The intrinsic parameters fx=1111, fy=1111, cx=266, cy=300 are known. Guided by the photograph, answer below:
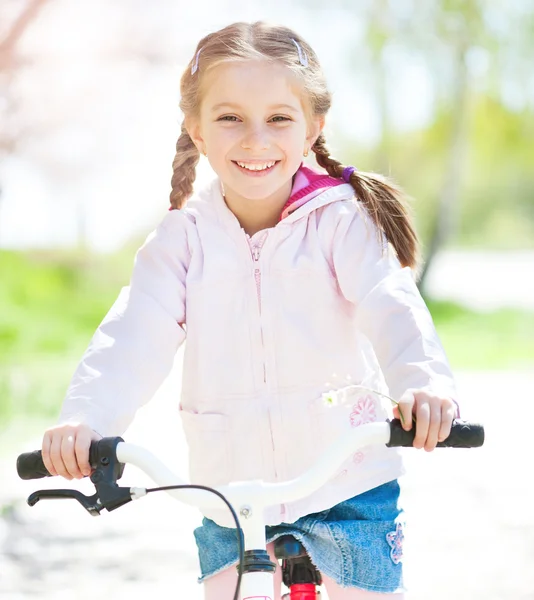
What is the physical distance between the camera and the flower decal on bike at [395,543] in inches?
84.2

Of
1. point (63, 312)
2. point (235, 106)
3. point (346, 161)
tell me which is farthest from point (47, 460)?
point (63, 312)

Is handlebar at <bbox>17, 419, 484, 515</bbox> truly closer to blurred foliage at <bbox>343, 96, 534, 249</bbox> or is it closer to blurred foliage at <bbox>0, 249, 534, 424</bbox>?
blurred foliage at <bbox>0, 249, 534, 424</bbox>

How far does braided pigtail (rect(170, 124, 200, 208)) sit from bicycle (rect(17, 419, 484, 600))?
2.84ft

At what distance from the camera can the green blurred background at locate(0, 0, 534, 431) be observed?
399 inches

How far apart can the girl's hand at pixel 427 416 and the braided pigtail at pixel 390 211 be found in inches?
21.4

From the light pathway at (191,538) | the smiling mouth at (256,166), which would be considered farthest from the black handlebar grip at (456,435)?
the light pathway at (191,538)

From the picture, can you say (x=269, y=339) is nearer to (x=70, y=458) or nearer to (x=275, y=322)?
(x=275, y=322)

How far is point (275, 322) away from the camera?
7.10 ft

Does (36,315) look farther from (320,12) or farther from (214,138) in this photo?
(214,138)

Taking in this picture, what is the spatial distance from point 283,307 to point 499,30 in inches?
474

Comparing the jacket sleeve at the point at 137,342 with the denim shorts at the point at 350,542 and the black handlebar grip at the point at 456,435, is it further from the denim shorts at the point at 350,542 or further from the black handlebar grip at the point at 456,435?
the black handlebar grip at the point at 456,435

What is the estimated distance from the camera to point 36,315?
1198cm

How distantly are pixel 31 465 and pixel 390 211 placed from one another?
3.03 ft

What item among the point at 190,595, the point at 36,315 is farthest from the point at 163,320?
the point at 36,315
